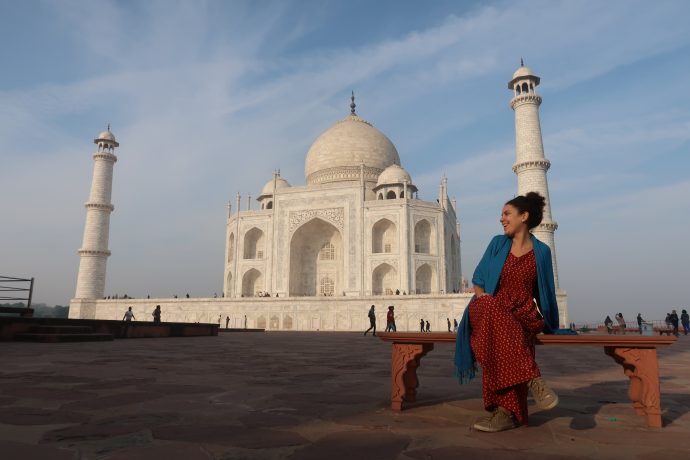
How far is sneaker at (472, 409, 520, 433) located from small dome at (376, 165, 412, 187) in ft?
85.6

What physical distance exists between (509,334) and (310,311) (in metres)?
20.5

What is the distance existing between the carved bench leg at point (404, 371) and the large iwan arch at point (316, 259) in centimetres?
2466

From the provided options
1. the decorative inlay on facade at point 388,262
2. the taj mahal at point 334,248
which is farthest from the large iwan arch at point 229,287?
the decorative inlay on facade at point 388,262

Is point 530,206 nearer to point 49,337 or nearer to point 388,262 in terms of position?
point 49,337

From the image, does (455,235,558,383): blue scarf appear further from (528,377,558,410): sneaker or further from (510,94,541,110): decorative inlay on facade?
(510,94,541,110): decorative inlay on facade

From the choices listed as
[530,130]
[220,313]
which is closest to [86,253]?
[220,313]

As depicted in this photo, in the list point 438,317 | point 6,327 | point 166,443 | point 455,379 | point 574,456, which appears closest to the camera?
point 574,456

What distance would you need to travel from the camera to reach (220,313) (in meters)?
24.0

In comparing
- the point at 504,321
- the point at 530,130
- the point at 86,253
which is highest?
the point at 530,130

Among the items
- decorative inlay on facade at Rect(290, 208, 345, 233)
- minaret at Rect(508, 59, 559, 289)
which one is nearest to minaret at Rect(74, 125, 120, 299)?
decorative inlay on facade at Rect(290, 208, 345, 233)

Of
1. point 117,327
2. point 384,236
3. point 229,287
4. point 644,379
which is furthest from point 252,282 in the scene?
point 644,379

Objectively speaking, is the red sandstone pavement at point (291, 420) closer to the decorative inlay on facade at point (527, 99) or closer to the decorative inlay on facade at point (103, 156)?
the decorative inlay on facade at point (527, 99)

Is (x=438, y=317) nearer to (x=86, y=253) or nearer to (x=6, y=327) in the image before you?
(x=6, y=327)

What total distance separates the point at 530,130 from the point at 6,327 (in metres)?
22.3
